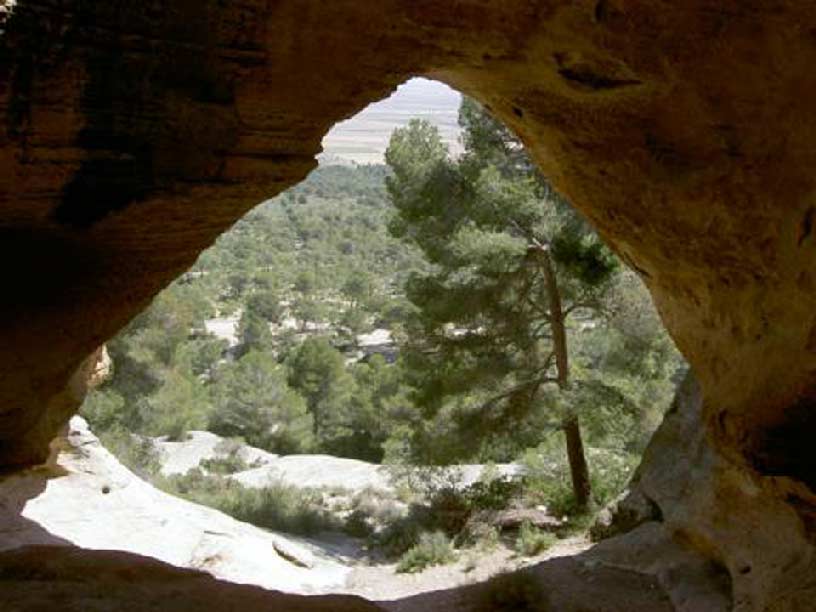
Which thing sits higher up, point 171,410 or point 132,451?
point 171,410

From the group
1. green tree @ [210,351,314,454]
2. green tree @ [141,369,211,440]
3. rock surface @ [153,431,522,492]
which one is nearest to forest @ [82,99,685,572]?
rock surface @ [153,431,522,492]

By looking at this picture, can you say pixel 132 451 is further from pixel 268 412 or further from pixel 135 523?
pixel 268 412

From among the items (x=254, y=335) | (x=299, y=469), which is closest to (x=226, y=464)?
(x=299, y=469)

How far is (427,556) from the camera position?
39.8ft

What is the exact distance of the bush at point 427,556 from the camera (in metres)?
12.1

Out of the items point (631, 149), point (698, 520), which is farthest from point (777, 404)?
point (698, 520)

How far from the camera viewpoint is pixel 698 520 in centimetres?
821

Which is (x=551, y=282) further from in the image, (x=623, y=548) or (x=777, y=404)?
(x=777, y=404)

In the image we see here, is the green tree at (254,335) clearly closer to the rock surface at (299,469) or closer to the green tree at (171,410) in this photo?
the green tree at (171,410)

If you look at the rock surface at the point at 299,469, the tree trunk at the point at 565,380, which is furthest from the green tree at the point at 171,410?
the tree trunk at the point at 565,380

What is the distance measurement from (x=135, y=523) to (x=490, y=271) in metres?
6.54

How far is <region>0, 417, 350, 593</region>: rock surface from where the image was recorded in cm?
985

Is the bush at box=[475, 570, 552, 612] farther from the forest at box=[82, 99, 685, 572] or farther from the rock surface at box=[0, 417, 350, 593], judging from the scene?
the forest at box=[82, 99, 685, 572]

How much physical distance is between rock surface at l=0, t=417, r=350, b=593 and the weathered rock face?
11.8ft
